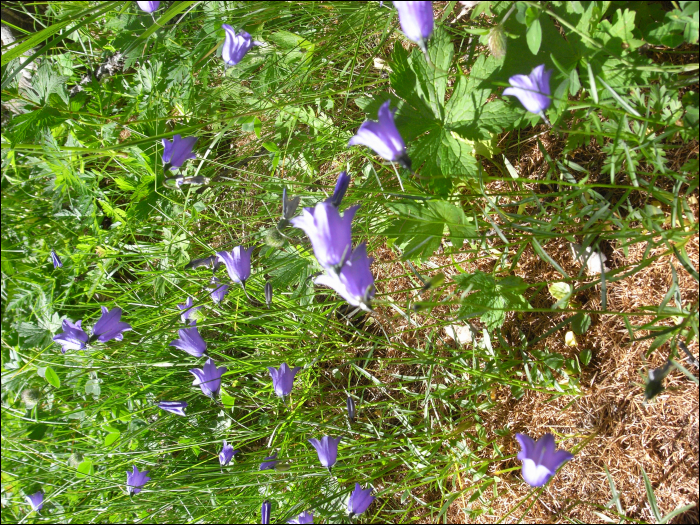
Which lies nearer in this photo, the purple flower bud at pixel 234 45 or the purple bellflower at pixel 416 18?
the purple bellflower at pixel 416 18

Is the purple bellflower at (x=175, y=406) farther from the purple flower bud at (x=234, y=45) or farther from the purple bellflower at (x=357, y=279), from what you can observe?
the purple flower bud at (x=234, y=45)

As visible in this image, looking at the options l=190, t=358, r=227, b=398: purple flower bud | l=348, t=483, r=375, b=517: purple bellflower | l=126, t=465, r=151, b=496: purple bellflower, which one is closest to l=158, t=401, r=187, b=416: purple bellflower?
l=190, t=358, r=227, b=398: purple flower bud

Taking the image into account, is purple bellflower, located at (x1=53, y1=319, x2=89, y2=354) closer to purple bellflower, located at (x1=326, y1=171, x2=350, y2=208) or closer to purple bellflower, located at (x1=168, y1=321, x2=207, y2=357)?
purple bellflower, located at (x1=168, y1=321, x2=207, y2=357)

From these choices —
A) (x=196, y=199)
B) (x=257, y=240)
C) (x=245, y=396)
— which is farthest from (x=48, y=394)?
(x=257, y=240)

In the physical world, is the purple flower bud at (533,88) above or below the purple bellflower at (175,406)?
above

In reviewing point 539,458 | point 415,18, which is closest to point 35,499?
point 539,458

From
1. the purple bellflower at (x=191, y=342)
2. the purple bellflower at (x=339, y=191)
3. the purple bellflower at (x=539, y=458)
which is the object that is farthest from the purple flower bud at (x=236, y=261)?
the purple bellflower at (x=539, y=458)

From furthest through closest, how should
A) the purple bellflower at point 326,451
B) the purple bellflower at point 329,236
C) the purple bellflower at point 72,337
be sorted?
the purple bellflower at point 72,337, the purple bellflower at point 326,451, the purple bellflower at point 329,236
